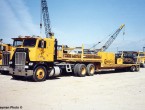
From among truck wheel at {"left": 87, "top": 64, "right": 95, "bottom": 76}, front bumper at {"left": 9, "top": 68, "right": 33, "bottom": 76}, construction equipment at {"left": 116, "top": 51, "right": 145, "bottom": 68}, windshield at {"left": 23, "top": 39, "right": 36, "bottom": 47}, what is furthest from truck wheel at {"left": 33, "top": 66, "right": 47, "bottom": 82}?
construction equipment at {"left": 116, "top": 51, "right": 145, "bottom": 68}

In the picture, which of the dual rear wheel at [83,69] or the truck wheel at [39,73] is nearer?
the truck wheel at [39,73]

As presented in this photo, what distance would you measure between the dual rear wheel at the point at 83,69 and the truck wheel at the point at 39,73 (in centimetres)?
425

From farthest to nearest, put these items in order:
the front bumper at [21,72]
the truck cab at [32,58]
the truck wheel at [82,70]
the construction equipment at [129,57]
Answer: the construction equipment at [129,57]
the truck wheel at [82,70]
the truck cab at [32,58]
the front bumper at [21,72]

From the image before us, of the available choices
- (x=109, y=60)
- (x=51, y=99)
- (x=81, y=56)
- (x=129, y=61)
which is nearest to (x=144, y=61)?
(x=129, y=61)

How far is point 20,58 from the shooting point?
15102mm

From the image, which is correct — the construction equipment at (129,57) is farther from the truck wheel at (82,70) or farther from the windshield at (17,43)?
the windshield at (17,43)

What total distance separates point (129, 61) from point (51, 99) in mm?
20600

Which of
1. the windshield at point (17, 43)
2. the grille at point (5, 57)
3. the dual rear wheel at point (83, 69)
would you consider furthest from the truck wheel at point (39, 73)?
the grille at point (5, 57)

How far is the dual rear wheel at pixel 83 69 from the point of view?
751 inches

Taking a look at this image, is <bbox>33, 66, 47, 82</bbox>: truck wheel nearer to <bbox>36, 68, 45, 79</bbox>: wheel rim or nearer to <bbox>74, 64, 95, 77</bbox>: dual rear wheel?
<bbox>36, 68, 45, 79</bbox>: wheel rim

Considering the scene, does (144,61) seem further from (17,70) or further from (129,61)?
(17,70)

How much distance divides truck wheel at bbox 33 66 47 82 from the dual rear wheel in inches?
167

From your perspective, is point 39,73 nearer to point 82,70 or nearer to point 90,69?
point 82,70

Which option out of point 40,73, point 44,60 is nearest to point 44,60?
point 44,60
